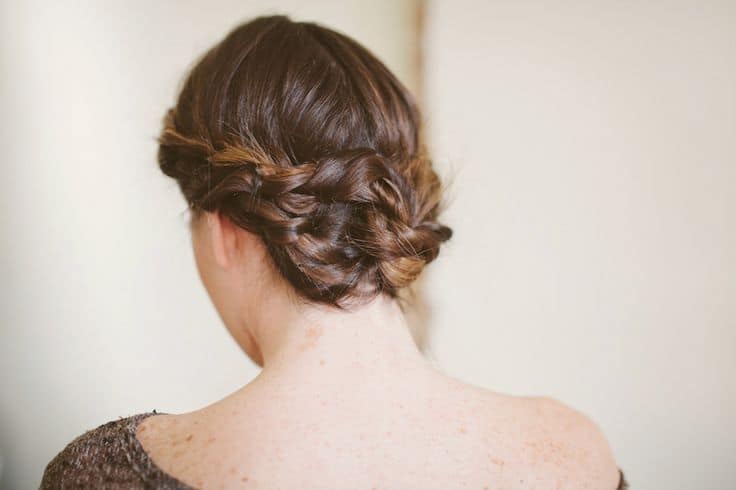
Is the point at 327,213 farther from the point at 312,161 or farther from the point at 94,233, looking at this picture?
the point at 94,233

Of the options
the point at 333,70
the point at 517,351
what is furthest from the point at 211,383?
the point at 333,70

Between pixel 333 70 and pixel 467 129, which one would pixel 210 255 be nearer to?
pixel 333 70

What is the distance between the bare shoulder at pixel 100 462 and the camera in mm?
600

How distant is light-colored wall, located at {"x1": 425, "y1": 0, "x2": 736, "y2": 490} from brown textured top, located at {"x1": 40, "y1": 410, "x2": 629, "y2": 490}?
35.3 inches

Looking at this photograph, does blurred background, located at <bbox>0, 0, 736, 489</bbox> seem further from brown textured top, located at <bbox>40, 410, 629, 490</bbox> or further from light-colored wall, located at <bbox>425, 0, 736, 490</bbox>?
brown textured top, located at <bbox>40, 410, 629, 490</bbox>

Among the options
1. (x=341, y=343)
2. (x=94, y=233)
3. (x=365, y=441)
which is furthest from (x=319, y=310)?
(x=94, y=233)

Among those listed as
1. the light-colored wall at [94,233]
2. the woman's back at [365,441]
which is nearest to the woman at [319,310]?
the woman's back at [365,441]

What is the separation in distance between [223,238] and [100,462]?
30cm

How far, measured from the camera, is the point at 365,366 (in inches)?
25.2

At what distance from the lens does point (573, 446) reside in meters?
0.67

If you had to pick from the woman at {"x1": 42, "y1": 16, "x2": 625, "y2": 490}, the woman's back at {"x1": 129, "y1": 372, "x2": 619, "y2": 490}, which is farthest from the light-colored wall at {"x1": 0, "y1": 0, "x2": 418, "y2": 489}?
the woman's back at {"x1": 129, "y1": 372, "x2": 619, "y2": 490}

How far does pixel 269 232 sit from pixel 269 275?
0.07 m

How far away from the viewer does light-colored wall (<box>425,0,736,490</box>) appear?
990 millimetres

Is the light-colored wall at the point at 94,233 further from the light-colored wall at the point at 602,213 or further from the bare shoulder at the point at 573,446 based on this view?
the bare shoulder at the point at 573,446
